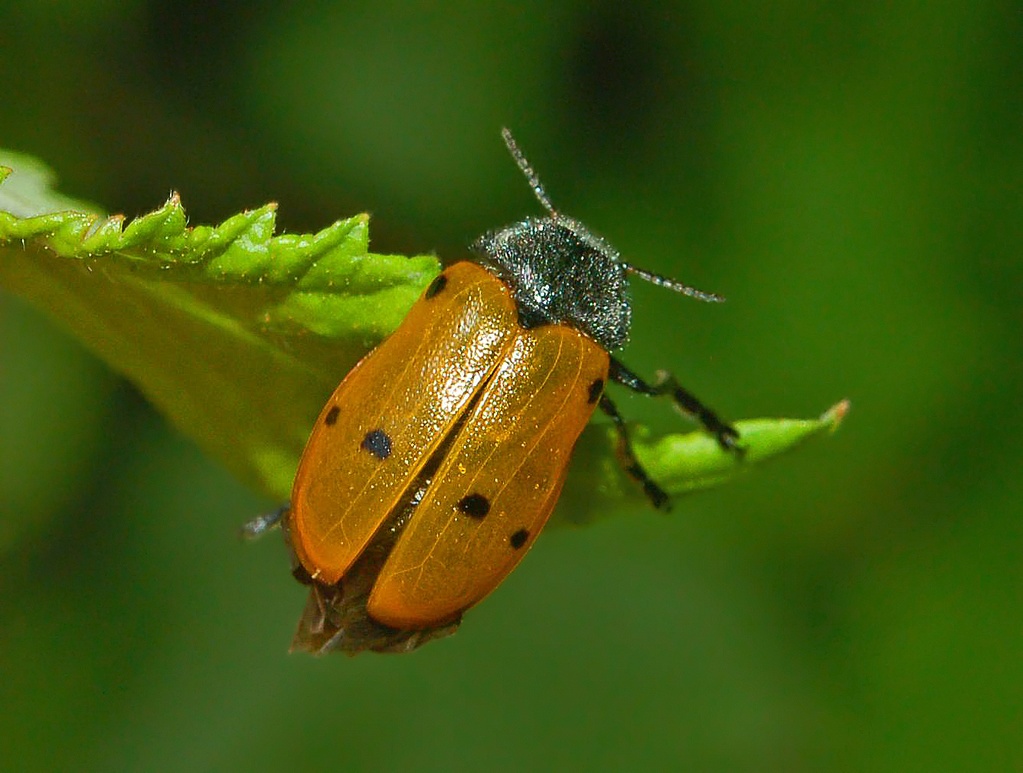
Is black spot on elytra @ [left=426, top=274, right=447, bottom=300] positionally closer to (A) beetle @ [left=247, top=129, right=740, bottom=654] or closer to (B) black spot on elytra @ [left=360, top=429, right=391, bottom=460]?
(A) beetle @ [left=247, top=129, right=740, bottom=654]

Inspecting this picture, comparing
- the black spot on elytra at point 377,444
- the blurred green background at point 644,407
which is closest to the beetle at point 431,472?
the black spot on elytra at point 377,444

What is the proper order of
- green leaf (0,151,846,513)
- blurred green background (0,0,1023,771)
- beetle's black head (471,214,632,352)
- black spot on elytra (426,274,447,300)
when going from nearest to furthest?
green leaf (0,151,846,513) < black spot on elytra (426,274,447,300) < beetle's black head (471,214,632,352) < blurred green background (0,0,1023,771)

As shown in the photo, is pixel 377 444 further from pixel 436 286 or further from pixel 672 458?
pixel 672 458

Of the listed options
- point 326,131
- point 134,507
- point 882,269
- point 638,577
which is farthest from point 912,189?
point 134,507

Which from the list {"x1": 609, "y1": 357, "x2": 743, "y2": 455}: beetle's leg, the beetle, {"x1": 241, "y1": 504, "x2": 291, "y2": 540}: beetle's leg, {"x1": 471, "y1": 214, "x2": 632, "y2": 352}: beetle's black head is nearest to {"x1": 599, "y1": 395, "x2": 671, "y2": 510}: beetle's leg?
the beetle

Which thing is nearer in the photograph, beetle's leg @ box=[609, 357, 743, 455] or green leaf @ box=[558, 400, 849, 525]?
green leaf @ box=[558, 400, 849, 525]

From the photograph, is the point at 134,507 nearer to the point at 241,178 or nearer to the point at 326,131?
the point at 241,178
